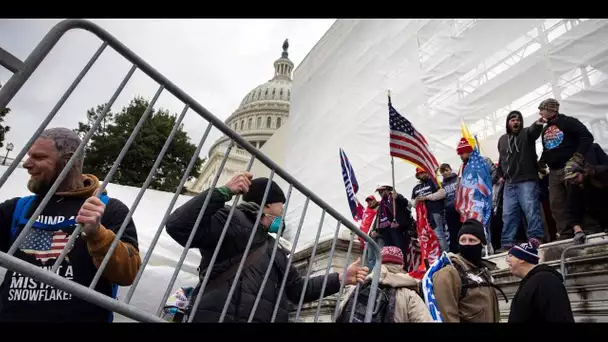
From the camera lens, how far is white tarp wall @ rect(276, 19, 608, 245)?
6830 mm

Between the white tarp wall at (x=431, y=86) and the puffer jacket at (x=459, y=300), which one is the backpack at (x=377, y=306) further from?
the white tarp wall at (x=431, y=86)

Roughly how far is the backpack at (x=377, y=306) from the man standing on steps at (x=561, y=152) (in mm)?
2136

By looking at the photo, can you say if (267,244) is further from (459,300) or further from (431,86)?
(431,86)

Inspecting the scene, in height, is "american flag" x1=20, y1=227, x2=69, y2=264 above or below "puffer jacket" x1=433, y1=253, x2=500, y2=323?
below

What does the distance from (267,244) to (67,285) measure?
4.51 ft

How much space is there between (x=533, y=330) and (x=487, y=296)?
2.36m

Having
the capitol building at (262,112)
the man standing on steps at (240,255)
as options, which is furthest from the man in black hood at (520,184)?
the capitol building at (262,112)

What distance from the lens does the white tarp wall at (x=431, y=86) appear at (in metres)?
6.83

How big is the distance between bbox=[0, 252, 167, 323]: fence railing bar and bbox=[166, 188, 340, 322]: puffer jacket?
0.69 m

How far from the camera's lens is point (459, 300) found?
3199 mm

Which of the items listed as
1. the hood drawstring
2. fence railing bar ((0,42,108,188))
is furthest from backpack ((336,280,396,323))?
the hood drawstring

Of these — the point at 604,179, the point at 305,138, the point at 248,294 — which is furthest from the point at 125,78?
the point at 305,138

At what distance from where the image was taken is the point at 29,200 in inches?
85.7

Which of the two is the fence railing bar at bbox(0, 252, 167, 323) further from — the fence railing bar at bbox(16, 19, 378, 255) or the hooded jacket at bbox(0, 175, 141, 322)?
the fence railing bar at bbox(16, 19, 378, 255)
